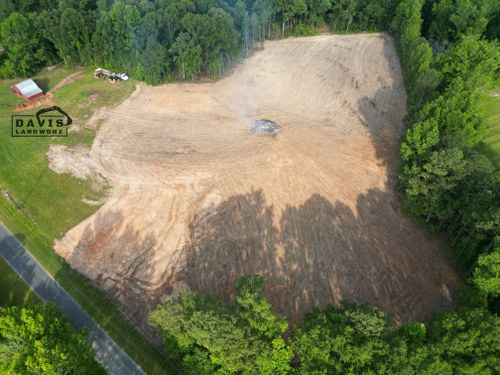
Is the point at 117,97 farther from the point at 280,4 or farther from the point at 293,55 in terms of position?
the point at 280,4

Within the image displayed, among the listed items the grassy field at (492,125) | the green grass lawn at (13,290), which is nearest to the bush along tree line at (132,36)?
the green grass lawn at (13,290)

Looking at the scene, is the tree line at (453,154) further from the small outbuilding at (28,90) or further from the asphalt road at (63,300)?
the small outbuilding at (28,90)

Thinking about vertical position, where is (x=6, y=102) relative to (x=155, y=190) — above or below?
above

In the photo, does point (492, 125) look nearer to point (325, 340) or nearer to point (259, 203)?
point (259, 203)

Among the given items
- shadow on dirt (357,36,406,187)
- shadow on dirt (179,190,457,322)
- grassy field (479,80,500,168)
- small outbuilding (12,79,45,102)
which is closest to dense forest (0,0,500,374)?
shadow on dirt (357,36,406,187)

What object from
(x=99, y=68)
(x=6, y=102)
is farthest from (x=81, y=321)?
(x=99, y=68)

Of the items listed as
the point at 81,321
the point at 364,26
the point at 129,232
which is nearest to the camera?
the point at 81,321

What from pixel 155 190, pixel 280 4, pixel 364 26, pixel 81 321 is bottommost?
pixel 81 321
